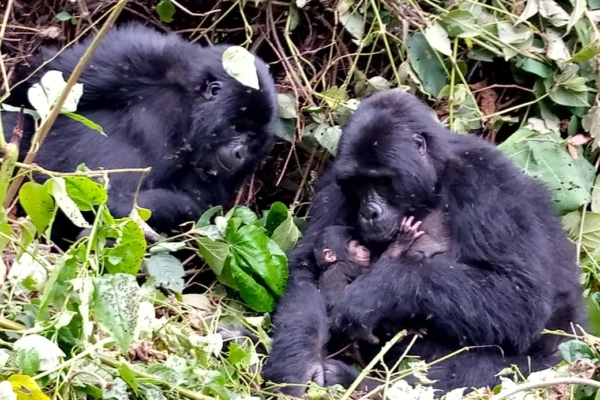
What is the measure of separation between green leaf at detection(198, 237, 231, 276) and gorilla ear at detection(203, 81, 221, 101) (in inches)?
25.4

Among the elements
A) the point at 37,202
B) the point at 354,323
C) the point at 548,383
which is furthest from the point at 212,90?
the point at 548,383

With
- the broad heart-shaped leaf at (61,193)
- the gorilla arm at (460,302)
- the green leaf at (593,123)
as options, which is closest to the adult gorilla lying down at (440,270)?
the gorilla arm at (460,302)

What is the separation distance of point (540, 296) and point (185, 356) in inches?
48.2

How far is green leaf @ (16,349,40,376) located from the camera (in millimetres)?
2070

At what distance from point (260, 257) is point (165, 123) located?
2.43 feet

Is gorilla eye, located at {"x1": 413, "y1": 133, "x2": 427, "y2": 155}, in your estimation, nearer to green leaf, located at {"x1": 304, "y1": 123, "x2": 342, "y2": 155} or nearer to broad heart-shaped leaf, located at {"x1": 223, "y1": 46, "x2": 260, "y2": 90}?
green leaf, located at {"x1": 304, "y1": 123, "x2": 342, "y2": 155}

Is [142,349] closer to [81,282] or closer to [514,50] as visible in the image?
[81,282]

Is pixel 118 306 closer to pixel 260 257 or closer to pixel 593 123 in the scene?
pixel 260 257

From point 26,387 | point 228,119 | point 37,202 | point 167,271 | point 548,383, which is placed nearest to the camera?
point 26,387

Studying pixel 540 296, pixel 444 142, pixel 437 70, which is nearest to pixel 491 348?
pixel 540 296

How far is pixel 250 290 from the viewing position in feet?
10.8

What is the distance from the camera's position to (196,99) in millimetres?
3650

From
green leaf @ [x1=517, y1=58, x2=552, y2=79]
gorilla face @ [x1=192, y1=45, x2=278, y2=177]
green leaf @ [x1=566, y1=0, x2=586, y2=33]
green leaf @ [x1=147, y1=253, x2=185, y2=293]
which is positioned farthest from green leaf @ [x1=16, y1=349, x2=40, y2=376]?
green leaf @ [x1=566, y1=0, x2=586, y2=33]

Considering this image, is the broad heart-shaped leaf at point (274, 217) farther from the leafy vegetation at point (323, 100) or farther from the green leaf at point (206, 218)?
the green leaf at point (206, 218)
